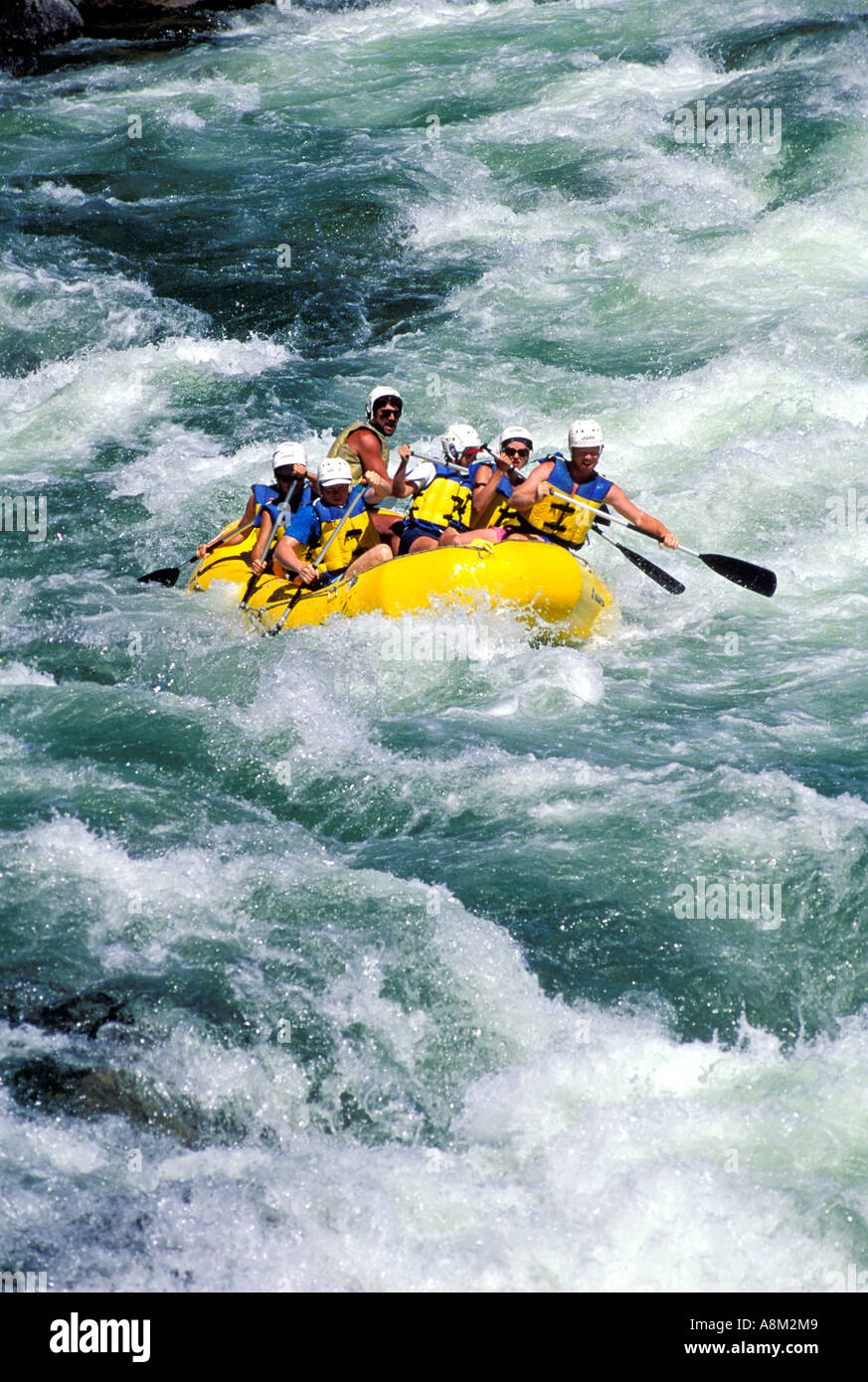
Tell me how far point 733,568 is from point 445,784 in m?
2.50

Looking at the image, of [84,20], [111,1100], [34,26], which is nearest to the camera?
[111,1100]

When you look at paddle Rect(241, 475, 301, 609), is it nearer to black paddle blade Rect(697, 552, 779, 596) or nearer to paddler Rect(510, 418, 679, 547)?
paddler Rect(510, 418, 679, 547)

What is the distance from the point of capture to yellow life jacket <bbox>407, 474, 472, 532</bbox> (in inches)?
286

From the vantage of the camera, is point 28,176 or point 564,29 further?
point 564,29

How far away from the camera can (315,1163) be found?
4.08 m

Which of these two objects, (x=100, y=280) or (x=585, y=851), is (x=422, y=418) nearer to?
(x=100, y=280)

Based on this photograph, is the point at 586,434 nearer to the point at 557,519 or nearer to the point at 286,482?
the point at 557,519

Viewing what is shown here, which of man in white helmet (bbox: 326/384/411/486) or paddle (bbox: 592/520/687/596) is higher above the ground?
man in white helmet (bbox: 326/384/411/486)

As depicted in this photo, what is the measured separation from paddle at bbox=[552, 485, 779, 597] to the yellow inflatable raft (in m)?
0.35

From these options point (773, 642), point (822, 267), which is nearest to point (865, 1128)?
point (773, 642)

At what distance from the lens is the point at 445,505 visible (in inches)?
286

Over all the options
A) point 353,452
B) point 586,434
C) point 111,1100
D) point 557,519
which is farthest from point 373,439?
point 111,1100

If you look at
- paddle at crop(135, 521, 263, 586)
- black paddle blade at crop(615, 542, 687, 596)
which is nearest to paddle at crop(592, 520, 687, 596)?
black paddle blade at crop(615, 542, 687, 596)
